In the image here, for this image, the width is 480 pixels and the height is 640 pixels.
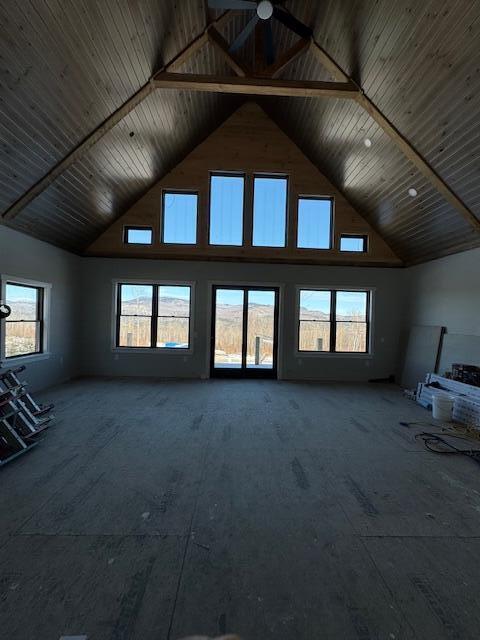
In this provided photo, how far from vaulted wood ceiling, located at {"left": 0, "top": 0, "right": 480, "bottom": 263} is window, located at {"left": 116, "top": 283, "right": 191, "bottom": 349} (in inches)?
65.5

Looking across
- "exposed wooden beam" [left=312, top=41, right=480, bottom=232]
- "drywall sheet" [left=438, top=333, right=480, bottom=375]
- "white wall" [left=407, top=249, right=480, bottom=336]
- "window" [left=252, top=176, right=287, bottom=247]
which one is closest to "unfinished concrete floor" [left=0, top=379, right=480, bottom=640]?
"drywall sheet" [left=438, top=333, right=480, bottom=375]

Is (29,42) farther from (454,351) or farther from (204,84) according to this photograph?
(454,351)

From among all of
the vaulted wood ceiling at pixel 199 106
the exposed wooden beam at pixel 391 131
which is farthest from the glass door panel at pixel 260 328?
the exposed wooden beam at pixel 391 131

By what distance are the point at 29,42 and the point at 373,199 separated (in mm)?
6061

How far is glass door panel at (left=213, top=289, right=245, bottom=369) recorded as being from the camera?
811 centimetres

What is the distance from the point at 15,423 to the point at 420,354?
7305 millimetres

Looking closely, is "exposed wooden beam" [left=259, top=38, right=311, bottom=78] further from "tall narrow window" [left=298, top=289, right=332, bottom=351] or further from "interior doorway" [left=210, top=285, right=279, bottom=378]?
"tall narrow window" [left=298, top=289, right=332, bottom=351]

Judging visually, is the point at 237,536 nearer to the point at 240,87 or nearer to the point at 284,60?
the point at 240,87

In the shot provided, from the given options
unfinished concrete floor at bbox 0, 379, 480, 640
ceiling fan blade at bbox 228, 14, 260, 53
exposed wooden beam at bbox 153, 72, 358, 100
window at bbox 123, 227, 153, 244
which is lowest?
unfinished concrete floor at bbox 0, 379, 480, 640

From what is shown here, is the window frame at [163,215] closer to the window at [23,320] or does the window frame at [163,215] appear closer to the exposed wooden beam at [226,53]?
the window at [23,320]

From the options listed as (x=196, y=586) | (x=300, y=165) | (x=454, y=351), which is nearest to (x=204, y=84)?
(x=300, y=165)

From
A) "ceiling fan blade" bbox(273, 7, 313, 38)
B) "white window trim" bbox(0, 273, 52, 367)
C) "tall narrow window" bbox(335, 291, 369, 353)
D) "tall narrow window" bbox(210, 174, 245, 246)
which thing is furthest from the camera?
"tall narrow window" bbox(335, 291, 369, 353)

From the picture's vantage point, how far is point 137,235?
7.83 m

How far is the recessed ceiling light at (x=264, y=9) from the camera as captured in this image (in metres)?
3.59
